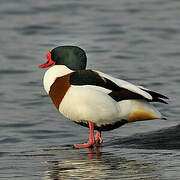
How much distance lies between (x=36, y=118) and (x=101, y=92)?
2869mm

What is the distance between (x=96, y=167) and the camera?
792 cm

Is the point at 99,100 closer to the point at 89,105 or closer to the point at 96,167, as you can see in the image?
the point at 89,105

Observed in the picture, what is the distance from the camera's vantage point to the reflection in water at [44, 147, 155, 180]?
7469 mm

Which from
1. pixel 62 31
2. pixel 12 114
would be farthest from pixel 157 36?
pixel 12 114

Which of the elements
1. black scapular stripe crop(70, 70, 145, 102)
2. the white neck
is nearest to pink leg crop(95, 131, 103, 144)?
black scapular stripe crop(70, 70, 145, 102)

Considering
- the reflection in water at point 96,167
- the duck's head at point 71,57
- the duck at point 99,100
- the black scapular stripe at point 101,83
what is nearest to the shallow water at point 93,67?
the reflection in water at point 96,167

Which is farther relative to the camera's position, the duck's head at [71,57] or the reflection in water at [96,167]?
the duck's head at [71,57]

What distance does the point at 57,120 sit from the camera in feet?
38.7

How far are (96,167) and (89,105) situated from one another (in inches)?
55.5

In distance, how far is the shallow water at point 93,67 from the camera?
8.05 meters

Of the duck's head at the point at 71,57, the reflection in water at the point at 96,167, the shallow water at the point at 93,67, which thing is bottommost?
the shallow water at the point at 93,67

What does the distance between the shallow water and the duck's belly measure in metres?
0.38

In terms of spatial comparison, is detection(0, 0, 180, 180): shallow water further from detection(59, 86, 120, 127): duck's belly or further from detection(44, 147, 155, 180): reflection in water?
detection(59, 86, 120, 127): duck's belly

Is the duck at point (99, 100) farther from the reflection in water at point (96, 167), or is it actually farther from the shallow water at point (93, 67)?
the reflection in water at point (96, 167)
